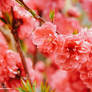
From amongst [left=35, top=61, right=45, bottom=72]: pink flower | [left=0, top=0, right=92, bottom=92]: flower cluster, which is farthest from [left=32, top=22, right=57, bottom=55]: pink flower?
[left=35, top=61, right=45, bottom=72]: pink flower

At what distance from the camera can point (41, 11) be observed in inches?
36.8

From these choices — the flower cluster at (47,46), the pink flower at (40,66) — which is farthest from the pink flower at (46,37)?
the pink flower at (40,66)

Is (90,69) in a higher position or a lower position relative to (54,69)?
lower

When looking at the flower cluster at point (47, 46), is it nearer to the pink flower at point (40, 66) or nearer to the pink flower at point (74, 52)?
the pink flower at point (74, 52)

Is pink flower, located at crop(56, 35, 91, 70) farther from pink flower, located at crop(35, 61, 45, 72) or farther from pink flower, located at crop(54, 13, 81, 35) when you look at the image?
pink flower, located at crop(35, 61, 45, 72)

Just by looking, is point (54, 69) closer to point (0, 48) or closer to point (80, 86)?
point (80, 86)

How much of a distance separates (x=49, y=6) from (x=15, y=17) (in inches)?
13.1

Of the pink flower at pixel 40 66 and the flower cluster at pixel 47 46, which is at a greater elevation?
the pink flower at pixel 40 66

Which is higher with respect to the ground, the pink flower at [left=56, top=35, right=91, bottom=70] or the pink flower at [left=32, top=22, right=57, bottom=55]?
the pink flower at [left=32, top=22, right=57, bottom=55]

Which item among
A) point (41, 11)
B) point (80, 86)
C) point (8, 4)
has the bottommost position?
point (80, 86)

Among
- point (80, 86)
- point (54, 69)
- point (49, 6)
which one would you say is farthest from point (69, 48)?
point (54, 69)

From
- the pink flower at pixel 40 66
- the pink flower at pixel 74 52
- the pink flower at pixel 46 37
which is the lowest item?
the pink flower at pixel 74 52

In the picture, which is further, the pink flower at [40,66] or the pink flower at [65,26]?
the pink flower at [40,66]

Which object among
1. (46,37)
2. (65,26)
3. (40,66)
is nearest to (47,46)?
(46,37)
